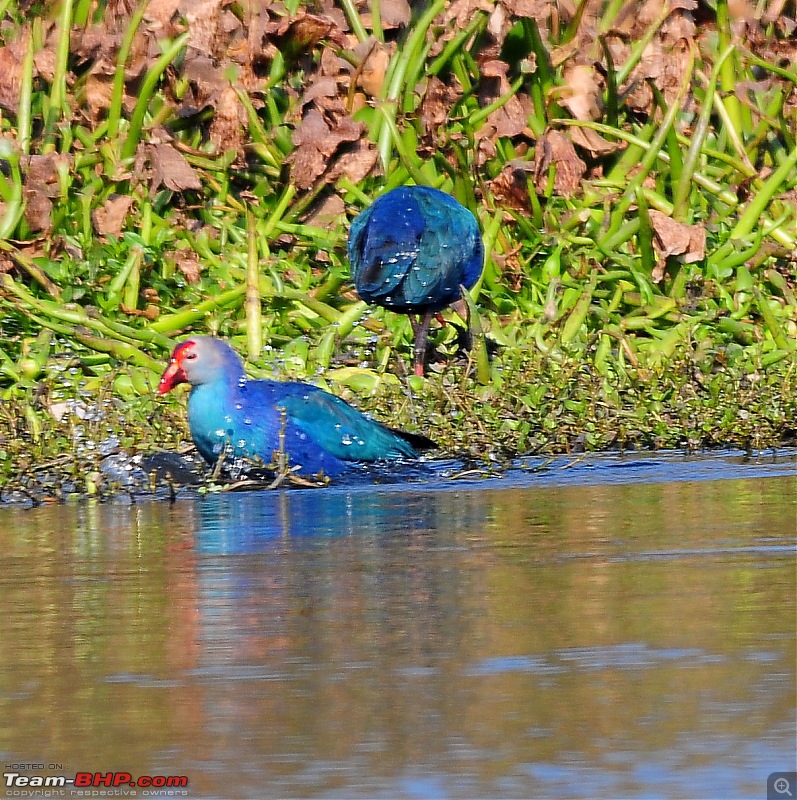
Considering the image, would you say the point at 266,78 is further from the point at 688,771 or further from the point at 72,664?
the point at 688,771

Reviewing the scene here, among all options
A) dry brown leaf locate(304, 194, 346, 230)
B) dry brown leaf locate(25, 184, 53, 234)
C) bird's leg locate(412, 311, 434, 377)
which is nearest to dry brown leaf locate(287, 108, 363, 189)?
dry brown leaf locate(304, 194, 346, 230)

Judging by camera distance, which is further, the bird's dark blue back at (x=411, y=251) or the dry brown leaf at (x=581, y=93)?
the dry brown leaf at (x=581, y=93)

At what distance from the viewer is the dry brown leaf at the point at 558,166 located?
887 cm

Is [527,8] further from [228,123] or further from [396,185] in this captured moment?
[228,123]

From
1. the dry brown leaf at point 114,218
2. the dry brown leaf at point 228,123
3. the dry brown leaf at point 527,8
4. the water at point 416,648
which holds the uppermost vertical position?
the dry brown leaf at point 527,8

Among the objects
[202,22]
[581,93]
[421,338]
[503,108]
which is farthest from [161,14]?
[421,338]

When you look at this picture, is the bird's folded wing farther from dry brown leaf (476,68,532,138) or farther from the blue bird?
dry brown leaf (476,68,532,138)

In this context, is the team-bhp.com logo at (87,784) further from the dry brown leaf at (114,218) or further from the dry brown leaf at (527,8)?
the dry brown leaf at (527,8)

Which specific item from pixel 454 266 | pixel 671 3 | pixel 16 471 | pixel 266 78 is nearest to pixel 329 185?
pixel 266 78

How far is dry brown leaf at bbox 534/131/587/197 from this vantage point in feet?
29.1

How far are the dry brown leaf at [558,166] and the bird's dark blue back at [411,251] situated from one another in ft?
3.77

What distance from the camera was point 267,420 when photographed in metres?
5.81

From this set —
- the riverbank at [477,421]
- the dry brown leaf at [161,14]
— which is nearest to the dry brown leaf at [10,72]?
the dry brown leaf at [161,14]

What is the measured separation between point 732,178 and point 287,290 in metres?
2.39
